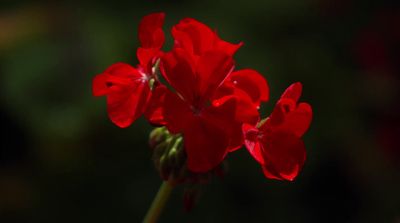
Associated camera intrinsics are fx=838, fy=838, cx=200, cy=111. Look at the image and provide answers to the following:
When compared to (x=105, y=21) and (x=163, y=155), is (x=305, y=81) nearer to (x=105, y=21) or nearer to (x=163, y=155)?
(x=105, y=21)

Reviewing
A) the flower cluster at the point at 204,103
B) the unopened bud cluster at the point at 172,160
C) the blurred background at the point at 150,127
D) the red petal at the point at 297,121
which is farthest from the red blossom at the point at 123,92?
the blurred background at the point at 150,127

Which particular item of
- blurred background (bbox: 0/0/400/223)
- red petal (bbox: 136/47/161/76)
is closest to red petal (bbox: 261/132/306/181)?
red petal (bbox: 136/47/161/76)

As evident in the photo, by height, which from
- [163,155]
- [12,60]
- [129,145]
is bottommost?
[129,145]

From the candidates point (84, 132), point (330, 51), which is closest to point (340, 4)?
point (330, 51)

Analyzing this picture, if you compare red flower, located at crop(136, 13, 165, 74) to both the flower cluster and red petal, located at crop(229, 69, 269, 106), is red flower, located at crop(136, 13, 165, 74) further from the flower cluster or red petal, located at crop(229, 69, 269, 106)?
red petal, located at crop(229, 69, 269, 106)

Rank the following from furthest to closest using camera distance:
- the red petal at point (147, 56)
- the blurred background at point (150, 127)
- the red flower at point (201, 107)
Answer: the blurred background at point (150, 127)
the red petal at point (147, 56)
the red flower at point (201, 107)

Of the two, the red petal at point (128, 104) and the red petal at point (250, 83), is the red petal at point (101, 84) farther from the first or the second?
the red petal at point (250, 83)
